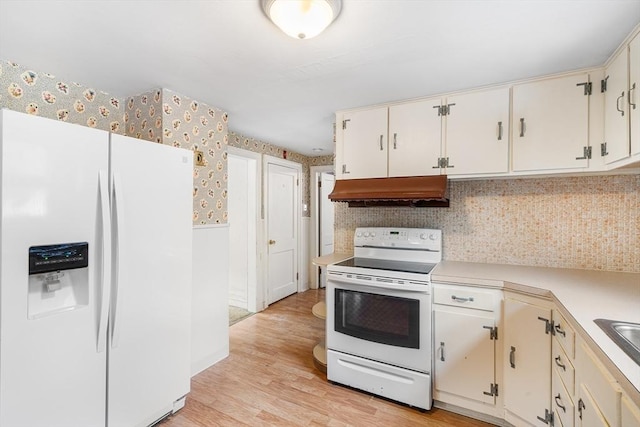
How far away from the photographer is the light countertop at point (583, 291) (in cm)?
94

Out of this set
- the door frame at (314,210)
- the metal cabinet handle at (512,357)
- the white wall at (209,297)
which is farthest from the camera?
the door frame at (314,210)

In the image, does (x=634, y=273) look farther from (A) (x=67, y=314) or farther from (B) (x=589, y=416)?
(A) (x=67, y=314)

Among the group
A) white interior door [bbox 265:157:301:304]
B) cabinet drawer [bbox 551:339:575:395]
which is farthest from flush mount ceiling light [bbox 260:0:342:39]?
white interior door [bbox 265:157:301:304]

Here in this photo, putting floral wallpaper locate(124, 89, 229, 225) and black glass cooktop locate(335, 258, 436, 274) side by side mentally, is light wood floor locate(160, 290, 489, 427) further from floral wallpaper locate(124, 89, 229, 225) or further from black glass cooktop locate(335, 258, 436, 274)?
floral wallpaper locate(124, 89, 229, 225)

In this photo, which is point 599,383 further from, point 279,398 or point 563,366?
point 279,398

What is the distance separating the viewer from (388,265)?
233 cm

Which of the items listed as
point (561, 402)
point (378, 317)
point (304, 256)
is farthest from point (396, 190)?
point (304, 256)

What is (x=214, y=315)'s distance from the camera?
263 cm

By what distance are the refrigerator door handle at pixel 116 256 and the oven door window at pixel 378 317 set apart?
4.67 ft

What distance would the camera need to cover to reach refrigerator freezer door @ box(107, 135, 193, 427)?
1583mm

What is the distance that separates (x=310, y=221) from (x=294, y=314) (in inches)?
63.5

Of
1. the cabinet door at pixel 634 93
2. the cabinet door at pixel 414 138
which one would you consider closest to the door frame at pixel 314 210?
the cabinet door at pixel 414 138

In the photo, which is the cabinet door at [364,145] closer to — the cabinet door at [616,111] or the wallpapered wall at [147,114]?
the wallpapered wall at [147,114]

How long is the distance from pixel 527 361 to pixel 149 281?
90.9 inches
